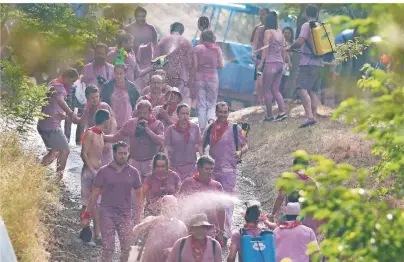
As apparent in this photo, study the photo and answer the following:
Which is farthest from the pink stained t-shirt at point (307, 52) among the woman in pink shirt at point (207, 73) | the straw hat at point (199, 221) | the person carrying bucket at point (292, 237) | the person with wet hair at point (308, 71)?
the straw hat at point (199, 221)

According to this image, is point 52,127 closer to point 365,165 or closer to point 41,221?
point 41,221

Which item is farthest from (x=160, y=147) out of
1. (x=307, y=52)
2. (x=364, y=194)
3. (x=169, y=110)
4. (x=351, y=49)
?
(x=364, y=194)

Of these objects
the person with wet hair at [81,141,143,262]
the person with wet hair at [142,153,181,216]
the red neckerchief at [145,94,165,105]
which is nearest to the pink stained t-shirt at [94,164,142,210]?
the person with wet hair at [81,141,143,262]

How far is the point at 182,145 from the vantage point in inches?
497

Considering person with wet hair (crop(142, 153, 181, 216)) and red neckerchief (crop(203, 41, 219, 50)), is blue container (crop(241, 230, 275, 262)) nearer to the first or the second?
person with wet hair (crop(142, 153, 181, 216))

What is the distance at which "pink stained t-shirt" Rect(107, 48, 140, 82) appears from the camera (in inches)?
631

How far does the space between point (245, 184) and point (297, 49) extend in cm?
189

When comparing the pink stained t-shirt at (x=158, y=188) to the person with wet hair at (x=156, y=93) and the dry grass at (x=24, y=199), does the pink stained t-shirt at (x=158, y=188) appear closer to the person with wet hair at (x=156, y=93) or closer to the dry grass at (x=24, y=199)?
the dry grass at (x=24, y=199)

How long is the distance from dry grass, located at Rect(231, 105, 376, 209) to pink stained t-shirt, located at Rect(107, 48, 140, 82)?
5.96 feet

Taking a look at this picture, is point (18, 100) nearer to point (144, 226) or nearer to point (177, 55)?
point (177, 55)

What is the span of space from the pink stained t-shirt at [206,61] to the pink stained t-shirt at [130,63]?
0.85 m

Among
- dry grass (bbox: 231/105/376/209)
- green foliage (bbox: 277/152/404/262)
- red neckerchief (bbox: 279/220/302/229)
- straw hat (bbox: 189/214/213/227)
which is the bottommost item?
dry grass (bbox: 231/105/376/209)

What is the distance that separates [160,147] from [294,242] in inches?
122

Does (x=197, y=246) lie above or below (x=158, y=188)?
above
